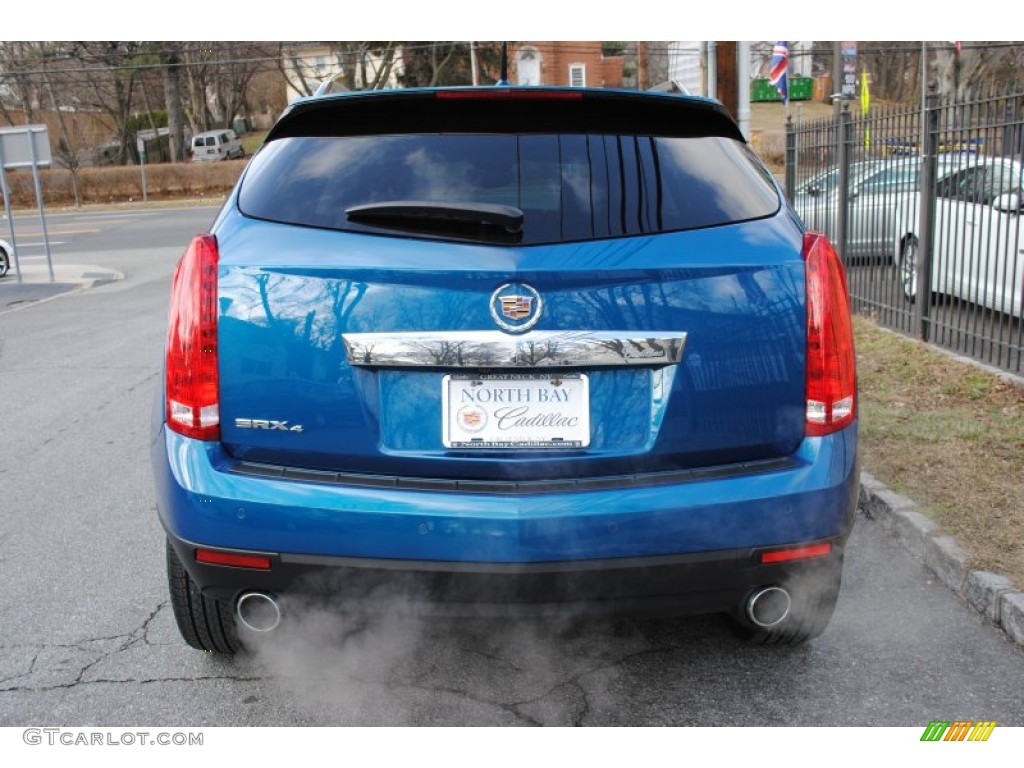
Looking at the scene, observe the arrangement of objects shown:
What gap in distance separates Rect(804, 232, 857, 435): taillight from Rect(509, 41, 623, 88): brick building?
174 feet

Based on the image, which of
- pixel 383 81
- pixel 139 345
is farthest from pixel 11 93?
pixel 139 345

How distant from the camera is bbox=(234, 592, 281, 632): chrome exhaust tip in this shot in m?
2.57

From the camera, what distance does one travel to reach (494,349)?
236 cm

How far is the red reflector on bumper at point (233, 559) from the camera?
2439 millimetres

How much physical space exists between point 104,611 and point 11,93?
6043cm

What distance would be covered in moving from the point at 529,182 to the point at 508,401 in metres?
0.62

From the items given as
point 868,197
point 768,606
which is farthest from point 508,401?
point 868,197

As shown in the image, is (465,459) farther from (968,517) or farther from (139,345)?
(139,345)

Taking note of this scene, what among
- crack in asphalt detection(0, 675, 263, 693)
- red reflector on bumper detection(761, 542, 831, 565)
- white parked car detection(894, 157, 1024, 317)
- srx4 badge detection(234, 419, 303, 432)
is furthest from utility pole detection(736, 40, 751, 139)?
srx4 badge detection(234, 419, 303, 432)

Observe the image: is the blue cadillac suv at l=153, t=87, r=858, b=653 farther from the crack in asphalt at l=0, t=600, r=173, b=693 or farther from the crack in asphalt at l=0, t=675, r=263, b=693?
the crack in asphalt at l=0, t=600, r=173, b=693

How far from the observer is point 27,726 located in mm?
2791

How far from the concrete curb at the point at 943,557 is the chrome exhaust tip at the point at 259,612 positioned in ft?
8.16
